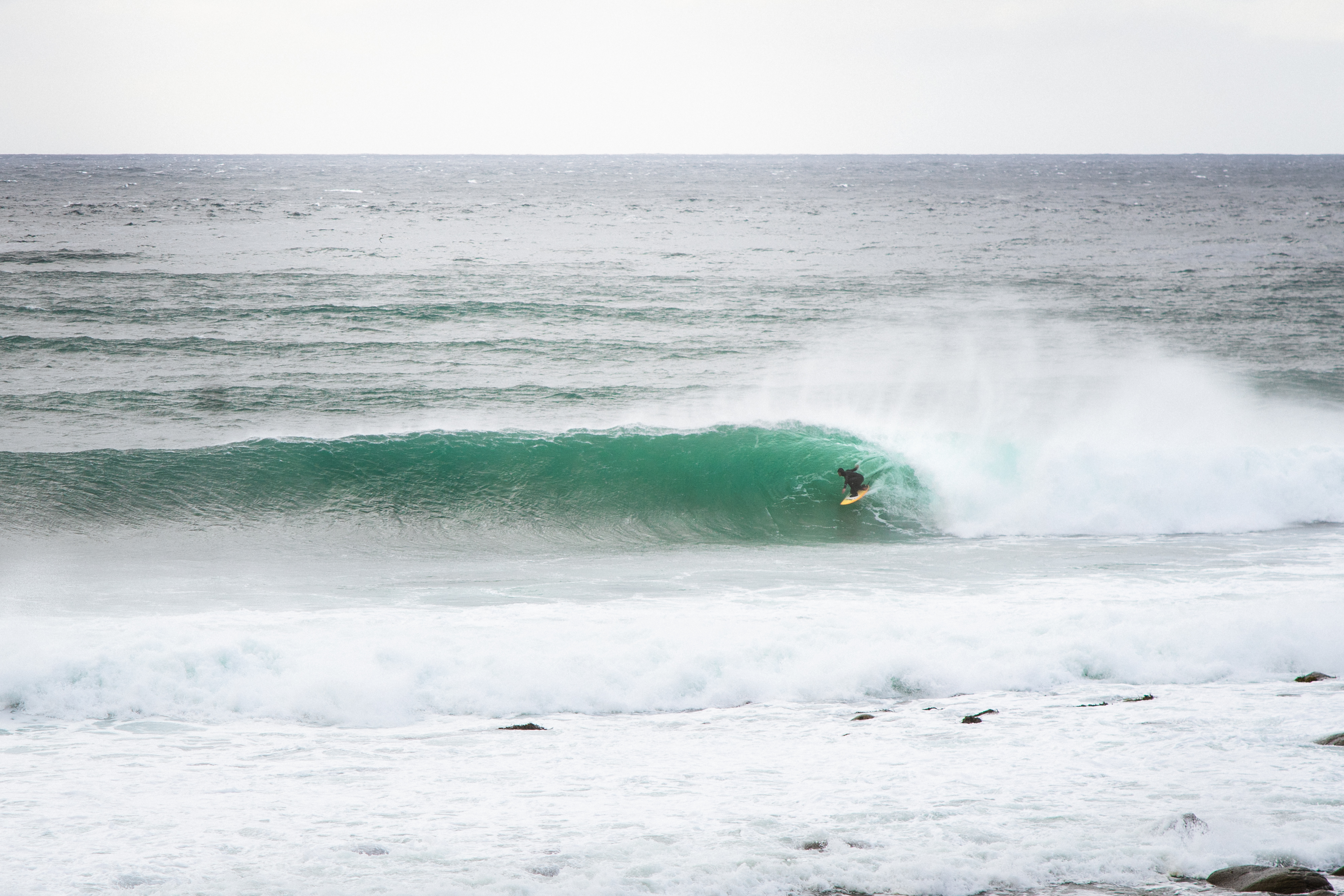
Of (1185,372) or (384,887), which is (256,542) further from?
(1185,372)

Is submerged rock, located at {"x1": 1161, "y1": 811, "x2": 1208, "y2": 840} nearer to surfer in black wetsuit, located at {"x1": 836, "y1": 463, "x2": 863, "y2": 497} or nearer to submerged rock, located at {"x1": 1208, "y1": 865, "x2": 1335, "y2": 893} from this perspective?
submerged rock, located at {"x1": 1208, "y1": 865, "x2": 1335, "y2": 893}

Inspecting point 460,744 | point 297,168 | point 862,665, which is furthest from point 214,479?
point 297,168

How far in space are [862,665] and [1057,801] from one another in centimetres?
202

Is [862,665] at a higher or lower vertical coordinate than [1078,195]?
lower

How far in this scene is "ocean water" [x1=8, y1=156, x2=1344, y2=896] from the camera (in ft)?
13.9

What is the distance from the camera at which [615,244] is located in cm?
3397

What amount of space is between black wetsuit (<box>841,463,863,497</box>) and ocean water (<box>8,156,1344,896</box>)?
0.83ft

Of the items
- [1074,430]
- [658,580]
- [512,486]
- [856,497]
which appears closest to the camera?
[658,580]

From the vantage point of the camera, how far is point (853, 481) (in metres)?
11.7

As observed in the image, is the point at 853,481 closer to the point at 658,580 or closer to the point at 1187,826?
the point at 658,580

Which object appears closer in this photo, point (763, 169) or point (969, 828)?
point (969, 828)

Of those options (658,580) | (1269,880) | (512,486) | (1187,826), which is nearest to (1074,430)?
(658,580)

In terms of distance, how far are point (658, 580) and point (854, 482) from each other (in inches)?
148

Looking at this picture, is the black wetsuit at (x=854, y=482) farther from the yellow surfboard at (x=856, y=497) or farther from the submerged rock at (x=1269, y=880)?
the submerged rock at (x=1269, y=880)
